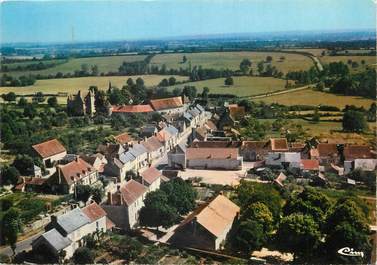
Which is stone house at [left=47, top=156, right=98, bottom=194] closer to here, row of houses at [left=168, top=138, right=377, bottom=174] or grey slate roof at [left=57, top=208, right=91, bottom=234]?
row of houses at [left=168, top=138, right=377, bottom=174]

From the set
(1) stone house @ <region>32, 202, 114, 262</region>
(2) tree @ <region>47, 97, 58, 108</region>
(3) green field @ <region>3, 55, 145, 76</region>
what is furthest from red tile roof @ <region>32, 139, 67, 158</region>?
(3) green field @ <region>3, 55, 145, 76</region>

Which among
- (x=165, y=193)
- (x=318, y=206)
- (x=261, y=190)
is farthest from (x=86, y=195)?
(x=318, y=206)

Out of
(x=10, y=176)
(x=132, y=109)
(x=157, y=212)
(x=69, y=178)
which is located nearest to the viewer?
(x=157, y=212)

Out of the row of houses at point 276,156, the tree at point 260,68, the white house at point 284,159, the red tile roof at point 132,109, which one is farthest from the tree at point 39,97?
the white house at point 284,159

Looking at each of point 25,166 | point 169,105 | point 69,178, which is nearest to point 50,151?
point 25,166

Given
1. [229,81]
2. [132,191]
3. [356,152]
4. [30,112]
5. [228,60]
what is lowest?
[30,112]

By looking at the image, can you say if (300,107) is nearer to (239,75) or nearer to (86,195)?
(239,75)

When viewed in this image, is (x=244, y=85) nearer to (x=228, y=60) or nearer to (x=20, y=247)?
(x=228, y=60)
